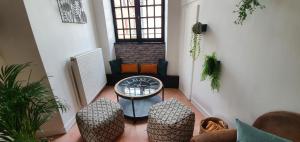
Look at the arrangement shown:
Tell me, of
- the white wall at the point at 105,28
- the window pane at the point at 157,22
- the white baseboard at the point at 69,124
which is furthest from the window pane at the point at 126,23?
the white baseboard at the point at 69,124

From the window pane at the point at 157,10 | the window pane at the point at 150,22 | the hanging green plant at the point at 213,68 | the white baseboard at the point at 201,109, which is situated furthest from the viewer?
the window pane at the point at 150,22

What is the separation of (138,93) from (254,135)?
1.43m

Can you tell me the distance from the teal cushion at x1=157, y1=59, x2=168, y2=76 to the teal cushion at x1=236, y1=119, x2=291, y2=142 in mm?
2071

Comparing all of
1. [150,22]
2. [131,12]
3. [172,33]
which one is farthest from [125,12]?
[172,33]

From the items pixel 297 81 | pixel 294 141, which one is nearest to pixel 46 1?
→ pixel 297 81

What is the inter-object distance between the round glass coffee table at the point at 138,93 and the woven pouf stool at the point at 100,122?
282 millimetres

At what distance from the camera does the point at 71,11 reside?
84.7 inches

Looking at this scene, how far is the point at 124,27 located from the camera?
3318 millimetres

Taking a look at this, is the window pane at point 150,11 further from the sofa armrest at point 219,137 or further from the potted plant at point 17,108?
the sofa armrest at point 219,137

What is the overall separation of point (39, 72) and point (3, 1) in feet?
2.43

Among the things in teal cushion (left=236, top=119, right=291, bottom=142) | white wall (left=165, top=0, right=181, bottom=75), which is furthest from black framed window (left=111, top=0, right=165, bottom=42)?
teal cushion (left=236, top=119, right=291, bottom=142)

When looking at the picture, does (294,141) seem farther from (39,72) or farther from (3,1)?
(3,1)

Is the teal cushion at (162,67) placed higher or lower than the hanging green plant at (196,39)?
lower

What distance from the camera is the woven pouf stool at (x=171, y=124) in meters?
1.54
